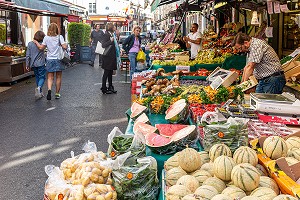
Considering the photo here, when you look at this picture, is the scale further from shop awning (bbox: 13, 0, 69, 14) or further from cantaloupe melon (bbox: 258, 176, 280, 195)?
Result: shop awning (bbox: 13, 0, 69, 14)

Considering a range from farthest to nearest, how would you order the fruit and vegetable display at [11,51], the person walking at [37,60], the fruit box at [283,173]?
1. the fruit and vegetable display at [11,51]
2. the person walking at [37,60]
3. the fruit box at [283,173]

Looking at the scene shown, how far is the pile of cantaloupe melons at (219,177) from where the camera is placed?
8.77ft

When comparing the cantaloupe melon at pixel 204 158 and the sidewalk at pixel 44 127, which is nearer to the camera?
the cantaloupe melon at pixel 204 158

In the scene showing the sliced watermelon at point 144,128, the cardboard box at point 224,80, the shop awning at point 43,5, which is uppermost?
the shop awning at point 43,5

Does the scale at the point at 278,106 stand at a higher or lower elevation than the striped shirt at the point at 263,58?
lower

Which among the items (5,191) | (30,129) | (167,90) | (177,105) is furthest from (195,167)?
(30,129)

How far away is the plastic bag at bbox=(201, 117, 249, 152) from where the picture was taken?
142 inches

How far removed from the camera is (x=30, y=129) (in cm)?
853

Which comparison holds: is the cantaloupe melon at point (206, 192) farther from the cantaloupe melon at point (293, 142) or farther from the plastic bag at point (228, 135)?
the cantaloupe melon at point (293, 142)

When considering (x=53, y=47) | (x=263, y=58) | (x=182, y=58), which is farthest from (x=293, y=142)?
(x=53, y=47)

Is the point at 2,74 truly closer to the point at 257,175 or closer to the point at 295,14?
the point at 295,14

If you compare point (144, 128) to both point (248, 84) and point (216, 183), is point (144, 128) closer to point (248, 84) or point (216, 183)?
point (216, 183)

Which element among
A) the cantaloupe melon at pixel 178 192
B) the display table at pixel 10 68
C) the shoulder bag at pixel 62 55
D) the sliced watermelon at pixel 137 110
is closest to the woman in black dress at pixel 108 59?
the shoulder bag at pixel 62 55

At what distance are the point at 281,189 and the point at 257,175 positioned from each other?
0.20 m
